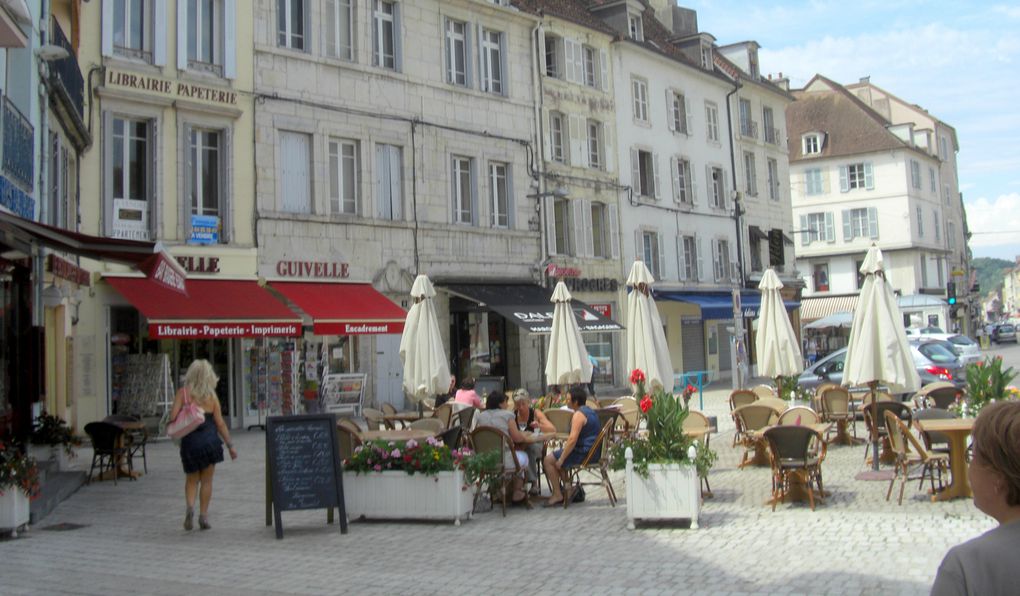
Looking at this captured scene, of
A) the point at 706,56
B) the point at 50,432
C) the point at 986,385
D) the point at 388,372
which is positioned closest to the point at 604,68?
the point at 706,56

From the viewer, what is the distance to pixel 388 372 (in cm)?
2112

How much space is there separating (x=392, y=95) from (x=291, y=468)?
578 inches

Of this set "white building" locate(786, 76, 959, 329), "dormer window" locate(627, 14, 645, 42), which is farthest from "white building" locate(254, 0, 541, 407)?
"white building" locate(786, 76, 959, 329)

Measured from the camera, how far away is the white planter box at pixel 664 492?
8.15 m

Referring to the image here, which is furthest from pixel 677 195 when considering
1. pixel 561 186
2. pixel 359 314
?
pixel 359 314

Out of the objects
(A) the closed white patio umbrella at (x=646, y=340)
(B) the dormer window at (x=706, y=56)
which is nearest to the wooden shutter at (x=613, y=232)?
(B) the dormer window at (x=706, y=56)

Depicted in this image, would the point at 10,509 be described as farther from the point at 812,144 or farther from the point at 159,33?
the point at 812,144

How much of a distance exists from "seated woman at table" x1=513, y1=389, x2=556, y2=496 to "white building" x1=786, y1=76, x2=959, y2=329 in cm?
4357

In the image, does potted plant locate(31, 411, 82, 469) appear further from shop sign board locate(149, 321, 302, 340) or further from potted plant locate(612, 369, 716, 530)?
potted plant locate(612, 369, 716, 530)

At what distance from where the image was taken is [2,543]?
8008 mm

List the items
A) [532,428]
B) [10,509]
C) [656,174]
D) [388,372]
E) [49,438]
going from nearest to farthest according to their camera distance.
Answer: [10,509] < [532,428] < [49,438] < [388,372] < [656,174]

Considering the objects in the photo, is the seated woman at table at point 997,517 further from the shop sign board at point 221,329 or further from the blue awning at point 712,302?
the blue awning at point 712,302

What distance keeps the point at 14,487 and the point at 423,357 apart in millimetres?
6787

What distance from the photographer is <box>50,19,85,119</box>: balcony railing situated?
43.1ft
